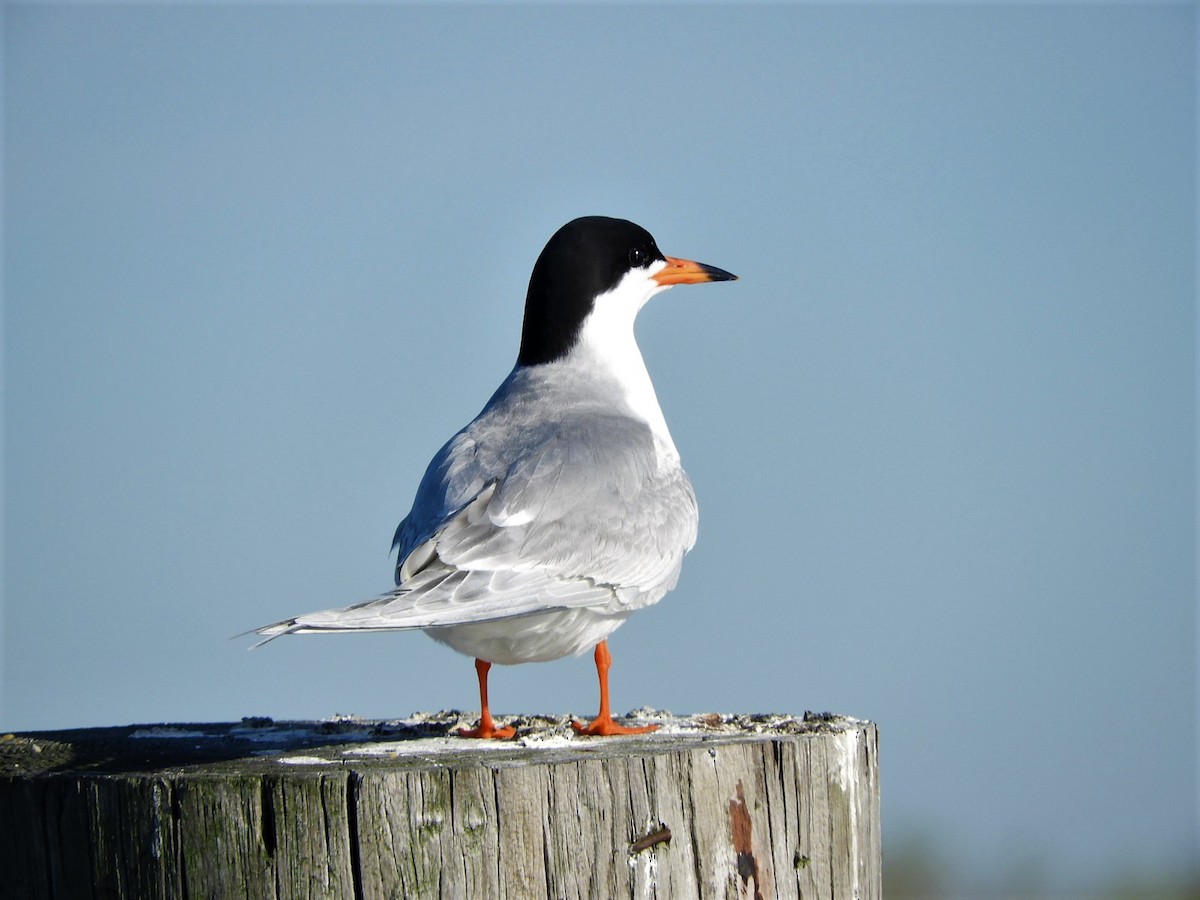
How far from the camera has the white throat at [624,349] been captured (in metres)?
6.05

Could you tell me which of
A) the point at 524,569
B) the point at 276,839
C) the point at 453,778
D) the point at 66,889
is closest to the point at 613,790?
the point at 453,778

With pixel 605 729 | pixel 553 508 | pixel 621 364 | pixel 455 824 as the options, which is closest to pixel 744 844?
pixel 455 824

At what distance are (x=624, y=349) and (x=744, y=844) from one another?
290cm

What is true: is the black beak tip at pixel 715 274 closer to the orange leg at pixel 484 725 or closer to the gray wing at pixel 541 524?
the gray wing at pixel 541 524

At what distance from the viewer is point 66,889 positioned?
3631 millimetres

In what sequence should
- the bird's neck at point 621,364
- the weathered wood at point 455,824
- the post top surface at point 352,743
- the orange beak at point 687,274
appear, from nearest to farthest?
1. the weathered wood at point 455,824
2. the post top surface at point 352,743
3. the bird's neck at point 621,364
4. the orange beak at point 687,274

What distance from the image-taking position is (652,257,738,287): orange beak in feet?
21.9

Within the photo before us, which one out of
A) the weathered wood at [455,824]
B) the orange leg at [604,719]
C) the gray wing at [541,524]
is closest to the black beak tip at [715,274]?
the gray wing at [541,524]

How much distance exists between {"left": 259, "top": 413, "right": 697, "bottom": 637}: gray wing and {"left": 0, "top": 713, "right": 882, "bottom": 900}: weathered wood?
1.86 feet

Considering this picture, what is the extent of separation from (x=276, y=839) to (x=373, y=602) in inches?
30.0

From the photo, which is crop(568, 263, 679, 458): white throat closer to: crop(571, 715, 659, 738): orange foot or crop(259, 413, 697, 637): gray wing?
crop(259, 413, 697, 637): gray wing

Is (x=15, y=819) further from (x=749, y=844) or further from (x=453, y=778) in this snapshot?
(x=749, y=844)

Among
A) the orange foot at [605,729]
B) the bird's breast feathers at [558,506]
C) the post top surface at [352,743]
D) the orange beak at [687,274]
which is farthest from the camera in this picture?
the orange beak at [687,274]

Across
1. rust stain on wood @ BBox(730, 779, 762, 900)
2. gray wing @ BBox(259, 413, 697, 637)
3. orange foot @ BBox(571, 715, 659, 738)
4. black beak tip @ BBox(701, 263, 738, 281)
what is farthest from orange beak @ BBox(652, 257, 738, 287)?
rust stain on wood @ BBox(730, 779, 762, 900)
